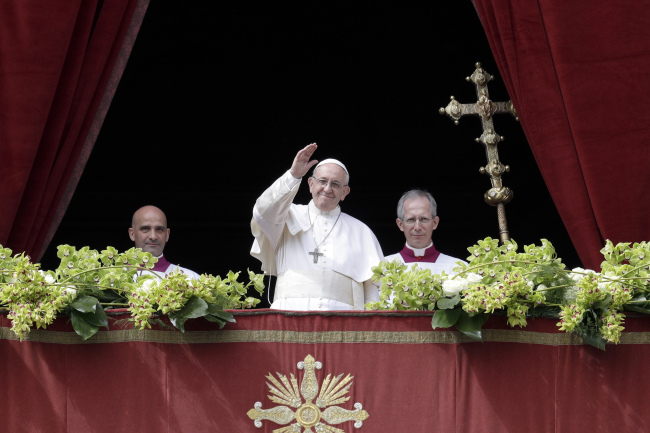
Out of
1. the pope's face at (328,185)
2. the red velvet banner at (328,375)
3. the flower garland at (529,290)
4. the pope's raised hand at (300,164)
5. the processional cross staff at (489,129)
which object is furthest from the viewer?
the processional cross staff at (489,129)

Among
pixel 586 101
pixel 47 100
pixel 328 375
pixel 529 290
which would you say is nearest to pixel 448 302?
pixel 529 290

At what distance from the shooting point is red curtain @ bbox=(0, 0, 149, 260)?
5223 mm

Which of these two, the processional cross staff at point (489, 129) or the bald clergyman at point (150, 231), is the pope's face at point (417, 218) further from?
the bald clergyman at point (150, 231)

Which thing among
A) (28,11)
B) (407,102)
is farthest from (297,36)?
(28,11)

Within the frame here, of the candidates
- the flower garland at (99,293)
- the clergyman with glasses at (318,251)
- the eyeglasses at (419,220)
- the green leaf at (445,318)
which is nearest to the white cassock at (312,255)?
the clergyman with glasses at (318,251)

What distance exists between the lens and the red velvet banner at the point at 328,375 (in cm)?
436

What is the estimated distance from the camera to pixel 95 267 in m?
4.50

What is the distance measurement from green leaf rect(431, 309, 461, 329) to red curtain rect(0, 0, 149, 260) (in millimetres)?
2042

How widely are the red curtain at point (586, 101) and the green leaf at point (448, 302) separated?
3.76 feet

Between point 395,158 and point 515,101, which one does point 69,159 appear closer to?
point 515,101

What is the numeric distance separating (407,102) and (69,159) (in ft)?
11.3

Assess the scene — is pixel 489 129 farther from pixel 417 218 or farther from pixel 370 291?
pixel 370 291

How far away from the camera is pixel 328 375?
4461mm

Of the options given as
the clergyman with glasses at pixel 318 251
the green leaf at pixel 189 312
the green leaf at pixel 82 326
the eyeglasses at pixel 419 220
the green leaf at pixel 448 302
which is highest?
the eyeglasses at pixel 419 220
